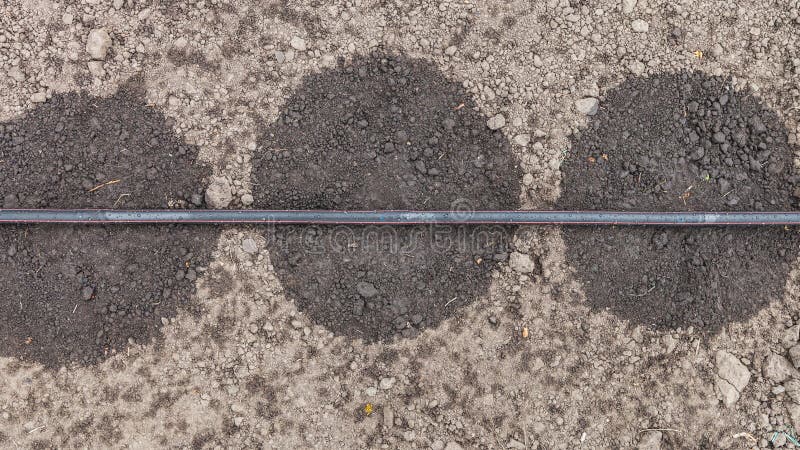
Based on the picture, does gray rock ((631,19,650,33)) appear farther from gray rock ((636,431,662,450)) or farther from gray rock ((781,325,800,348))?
gray rock ((636,431,662,450))

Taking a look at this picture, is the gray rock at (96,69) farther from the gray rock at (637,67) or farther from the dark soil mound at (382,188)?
the gray rock at (637,67)

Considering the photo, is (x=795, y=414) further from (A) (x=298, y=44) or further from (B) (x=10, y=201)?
(B) (x=10, y=201)

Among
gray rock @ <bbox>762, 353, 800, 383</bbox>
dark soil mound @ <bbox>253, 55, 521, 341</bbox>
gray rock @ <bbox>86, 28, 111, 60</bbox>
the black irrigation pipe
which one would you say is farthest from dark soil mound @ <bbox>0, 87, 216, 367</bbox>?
gray rock @ <bbox>762, 353, 800, 383</bbox>

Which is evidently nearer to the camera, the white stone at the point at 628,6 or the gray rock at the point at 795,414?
the gray rock at the point at 795,414

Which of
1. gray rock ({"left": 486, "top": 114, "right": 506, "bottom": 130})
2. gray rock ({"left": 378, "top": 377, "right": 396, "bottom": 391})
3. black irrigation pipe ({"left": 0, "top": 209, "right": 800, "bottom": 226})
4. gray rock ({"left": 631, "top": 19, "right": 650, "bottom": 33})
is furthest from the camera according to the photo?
gray rock ({"left": 631, "top": 19, "right": 650, "bottom": 33})

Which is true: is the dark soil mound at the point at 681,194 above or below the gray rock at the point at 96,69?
below

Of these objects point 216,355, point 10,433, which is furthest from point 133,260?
point 10,433

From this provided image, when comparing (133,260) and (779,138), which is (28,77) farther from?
(779,138)

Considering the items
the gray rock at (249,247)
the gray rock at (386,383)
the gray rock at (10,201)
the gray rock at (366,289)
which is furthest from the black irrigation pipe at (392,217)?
the gray rock at (386,383)
